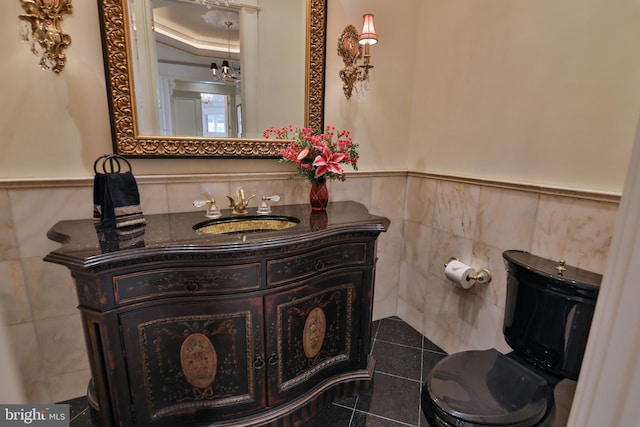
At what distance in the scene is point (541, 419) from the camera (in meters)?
1.10

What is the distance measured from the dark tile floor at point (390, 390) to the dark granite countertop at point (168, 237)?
0.93 meters

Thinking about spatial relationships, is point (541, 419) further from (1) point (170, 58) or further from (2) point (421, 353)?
(1) point (170, 58)

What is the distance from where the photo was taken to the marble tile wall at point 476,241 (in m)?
1.34

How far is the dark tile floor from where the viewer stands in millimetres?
1583

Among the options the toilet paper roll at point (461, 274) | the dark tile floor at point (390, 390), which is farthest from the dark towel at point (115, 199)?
the toilet paper roll at point (461, 274)

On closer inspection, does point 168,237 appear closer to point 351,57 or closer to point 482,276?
point 351,57

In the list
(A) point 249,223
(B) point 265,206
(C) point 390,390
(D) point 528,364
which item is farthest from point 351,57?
(C) point 390,390

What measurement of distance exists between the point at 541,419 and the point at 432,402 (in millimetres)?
357

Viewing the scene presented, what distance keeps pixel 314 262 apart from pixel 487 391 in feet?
2.66

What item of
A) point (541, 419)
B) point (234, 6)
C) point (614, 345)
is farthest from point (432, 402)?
point (234, 6)

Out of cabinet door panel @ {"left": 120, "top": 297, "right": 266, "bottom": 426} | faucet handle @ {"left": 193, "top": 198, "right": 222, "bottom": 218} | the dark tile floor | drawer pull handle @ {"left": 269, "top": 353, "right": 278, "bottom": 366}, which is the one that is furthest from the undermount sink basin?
the dark tile floor

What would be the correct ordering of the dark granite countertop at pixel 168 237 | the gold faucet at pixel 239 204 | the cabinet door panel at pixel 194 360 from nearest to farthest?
the dark granite countertop at pixel 168 237
the cabinet door panel at pixel 194 360
the gold faucet at pixel 239 204

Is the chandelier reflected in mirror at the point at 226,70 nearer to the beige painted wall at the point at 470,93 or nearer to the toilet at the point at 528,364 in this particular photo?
the beige painted wall at the point at 470,93

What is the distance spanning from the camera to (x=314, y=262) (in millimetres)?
1374
